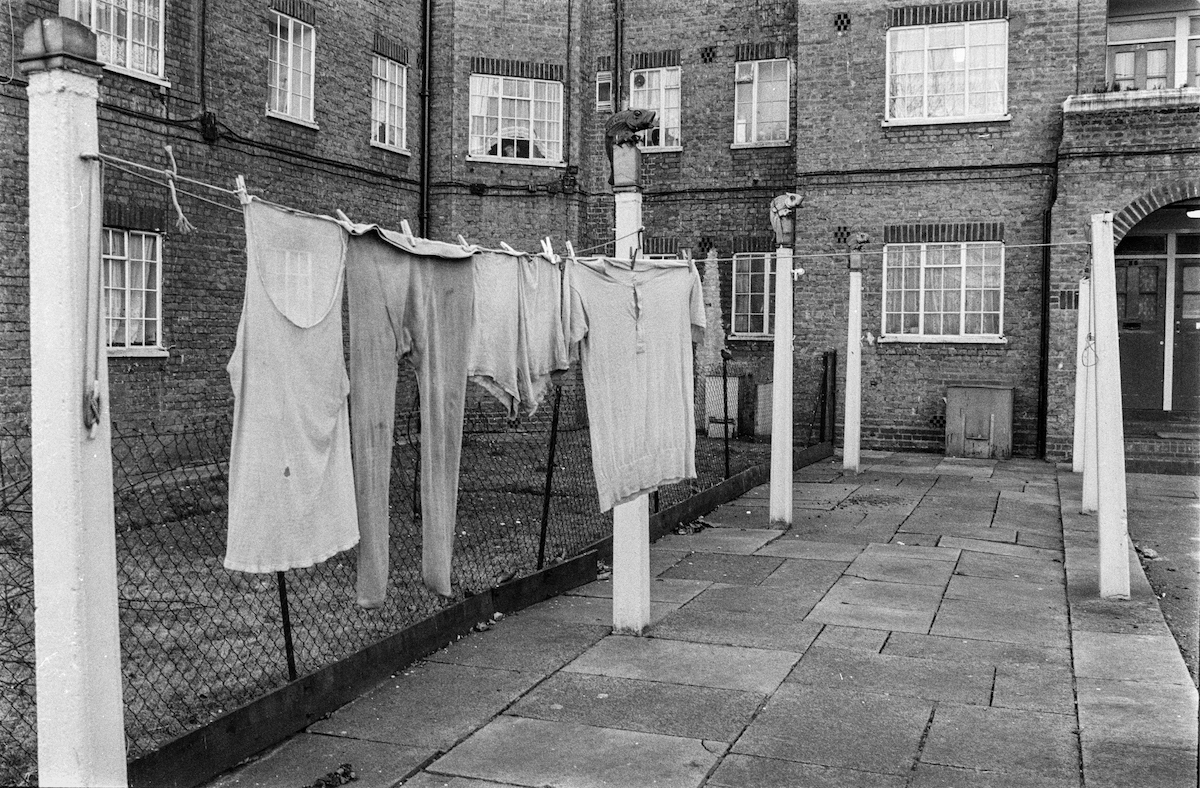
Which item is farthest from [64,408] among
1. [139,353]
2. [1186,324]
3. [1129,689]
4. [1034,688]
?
[1186,324]

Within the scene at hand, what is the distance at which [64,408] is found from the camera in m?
3.21

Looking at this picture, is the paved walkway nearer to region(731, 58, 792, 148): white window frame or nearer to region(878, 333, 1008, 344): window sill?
region(878, 333, 1008, 344): window sill

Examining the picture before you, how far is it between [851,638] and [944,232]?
39.1ft

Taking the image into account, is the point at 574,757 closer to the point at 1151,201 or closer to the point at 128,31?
the point at 128,31

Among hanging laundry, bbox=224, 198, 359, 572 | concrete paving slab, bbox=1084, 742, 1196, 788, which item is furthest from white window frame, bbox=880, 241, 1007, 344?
hanging laundry, bbox=224, 198, 359, 572

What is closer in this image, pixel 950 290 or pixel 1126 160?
pixel 1126 160

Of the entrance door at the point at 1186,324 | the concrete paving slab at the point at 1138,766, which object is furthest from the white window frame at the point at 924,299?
the concrete paving slab at the point at 1138,766

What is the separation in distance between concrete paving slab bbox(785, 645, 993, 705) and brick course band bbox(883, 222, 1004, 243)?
12.1 m

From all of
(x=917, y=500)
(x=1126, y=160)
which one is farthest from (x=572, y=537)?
(x=1126, y=160)

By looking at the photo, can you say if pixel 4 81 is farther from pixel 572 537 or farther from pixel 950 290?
pixel 950 290

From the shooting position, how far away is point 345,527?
4543mm

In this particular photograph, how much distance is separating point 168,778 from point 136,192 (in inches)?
400

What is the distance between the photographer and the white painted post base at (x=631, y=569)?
6.98m

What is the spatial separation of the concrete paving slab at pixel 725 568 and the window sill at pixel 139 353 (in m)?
7.29
